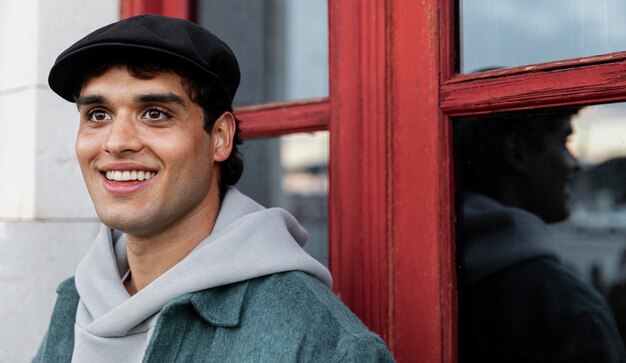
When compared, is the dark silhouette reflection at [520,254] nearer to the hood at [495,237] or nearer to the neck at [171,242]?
the hood at [495,237]

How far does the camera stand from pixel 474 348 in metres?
1.55

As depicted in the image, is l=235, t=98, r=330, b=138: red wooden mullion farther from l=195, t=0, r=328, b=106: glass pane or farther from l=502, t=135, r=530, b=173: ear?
l=502, t=135, r=530, b=173: ear

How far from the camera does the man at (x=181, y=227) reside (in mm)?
1338

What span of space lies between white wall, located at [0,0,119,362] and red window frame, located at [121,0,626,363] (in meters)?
0.86

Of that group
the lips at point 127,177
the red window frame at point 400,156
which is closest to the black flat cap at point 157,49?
the lips at point 127,177

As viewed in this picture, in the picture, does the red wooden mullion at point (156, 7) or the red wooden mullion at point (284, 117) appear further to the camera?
the red wooden mullion at point (156, 7)

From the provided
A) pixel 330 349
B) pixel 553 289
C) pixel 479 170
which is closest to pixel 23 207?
pixel 330 349

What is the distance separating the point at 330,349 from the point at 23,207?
4.02 ft

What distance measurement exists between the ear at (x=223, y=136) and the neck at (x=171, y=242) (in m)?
0.10

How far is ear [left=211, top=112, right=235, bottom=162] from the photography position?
157 centimetres

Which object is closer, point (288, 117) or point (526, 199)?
point (526, 199)

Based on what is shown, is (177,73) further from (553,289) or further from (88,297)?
(553,289)

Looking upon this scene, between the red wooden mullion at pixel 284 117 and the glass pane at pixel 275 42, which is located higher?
the glass pane at pixel 275 42

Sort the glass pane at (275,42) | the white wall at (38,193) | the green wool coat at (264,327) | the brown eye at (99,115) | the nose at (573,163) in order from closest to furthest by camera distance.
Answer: the green wool coat at (264,327) < the nose at (573,163) < the brown eye at (99,115) < the glass pane at (275,42) < the white wall at (38,193)
